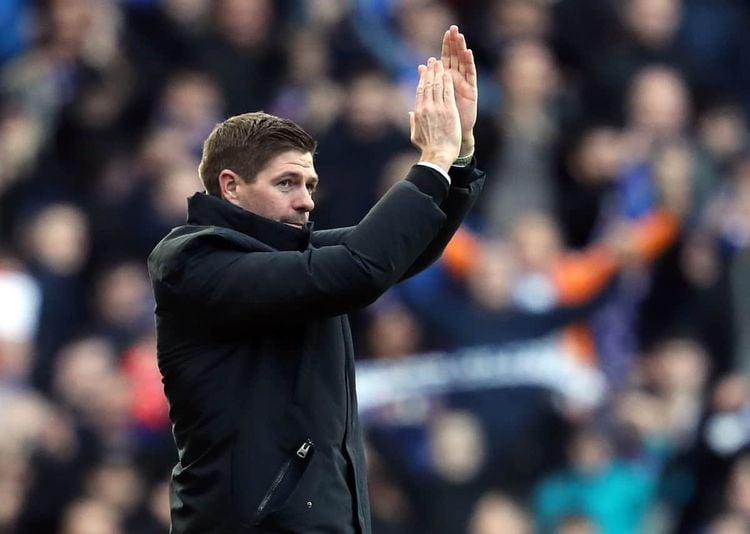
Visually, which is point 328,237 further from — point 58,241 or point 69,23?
point 69,23

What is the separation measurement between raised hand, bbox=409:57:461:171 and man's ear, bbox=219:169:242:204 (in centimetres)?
41

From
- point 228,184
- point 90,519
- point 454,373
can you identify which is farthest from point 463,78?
point 454,373

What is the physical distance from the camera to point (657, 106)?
8.77 m

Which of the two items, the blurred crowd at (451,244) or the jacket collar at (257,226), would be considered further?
the blurred crowd at (451,244)

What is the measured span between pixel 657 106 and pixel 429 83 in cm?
534

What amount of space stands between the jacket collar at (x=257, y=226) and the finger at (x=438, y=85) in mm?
421

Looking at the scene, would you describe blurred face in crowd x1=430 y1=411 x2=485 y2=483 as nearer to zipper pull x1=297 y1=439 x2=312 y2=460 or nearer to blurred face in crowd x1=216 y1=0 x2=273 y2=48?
blurred face in crowd x1=216 y1=0 x2=273 y2=48

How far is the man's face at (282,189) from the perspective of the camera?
355 cm

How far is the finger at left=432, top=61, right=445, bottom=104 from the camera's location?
3617 millimetres

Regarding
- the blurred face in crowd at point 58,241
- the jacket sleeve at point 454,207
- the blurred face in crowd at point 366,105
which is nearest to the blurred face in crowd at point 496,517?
the blurred face in crowd at point 366,105

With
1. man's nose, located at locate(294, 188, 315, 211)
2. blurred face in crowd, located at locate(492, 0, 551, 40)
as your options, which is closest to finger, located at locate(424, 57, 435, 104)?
man's nose, located at locate(294, 188, 315, 211)

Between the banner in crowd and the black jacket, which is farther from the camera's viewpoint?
the banner in crowd

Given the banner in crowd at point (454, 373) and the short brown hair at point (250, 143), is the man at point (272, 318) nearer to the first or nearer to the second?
the short brown hair at point (250, 143)

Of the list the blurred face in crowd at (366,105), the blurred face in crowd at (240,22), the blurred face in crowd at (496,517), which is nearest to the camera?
the blurred face in crowd at (496,517)
